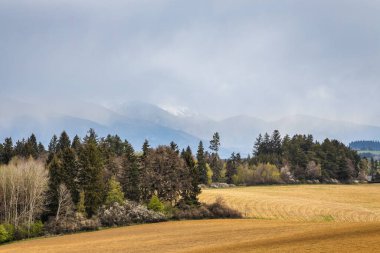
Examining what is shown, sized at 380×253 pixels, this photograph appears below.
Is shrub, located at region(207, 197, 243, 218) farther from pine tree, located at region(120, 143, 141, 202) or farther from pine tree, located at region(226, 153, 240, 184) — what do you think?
pine tree, located at region(226, 153, 240, 184)

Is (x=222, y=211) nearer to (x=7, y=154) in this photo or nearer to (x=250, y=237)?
(x=250, y=237)

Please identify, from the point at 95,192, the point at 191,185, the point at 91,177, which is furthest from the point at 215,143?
the point at 95,192

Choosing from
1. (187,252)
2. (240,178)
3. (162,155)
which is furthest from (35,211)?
(240,178)

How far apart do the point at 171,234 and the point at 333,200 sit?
60245 millimetres

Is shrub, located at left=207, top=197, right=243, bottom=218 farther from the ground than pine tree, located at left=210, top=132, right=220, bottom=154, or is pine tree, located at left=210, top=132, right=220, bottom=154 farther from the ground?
pine tree, located at left=210, top=132, right=220, bottom=154

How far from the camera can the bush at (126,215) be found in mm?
69688

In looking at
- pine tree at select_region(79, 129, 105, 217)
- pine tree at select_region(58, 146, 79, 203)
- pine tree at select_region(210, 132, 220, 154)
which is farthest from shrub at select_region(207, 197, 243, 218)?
pine tree at select_region(210, 132, 220, 154)

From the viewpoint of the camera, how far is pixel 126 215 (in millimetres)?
70562

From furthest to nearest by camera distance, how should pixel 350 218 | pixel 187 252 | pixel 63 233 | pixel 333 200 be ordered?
pixel 333 200 → pixel 350 218 → pixel 63 233 → pixel 187 252

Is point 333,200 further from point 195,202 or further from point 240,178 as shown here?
point 240,178

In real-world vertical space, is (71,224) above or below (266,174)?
below

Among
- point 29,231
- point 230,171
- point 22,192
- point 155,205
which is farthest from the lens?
point 230,171

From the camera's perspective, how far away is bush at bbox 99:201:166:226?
229 feet

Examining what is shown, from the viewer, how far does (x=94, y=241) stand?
5191cm
